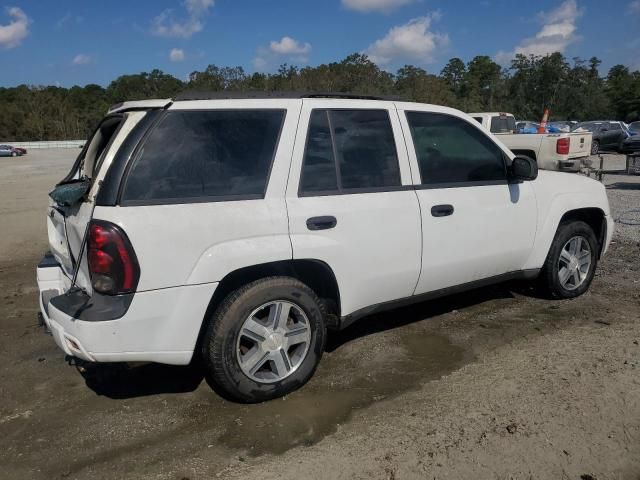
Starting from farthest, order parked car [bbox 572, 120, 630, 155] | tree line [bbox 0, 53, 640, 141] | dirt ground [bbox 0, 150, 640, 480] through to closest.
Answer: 1. tree line [bbox 0, 53, 640, 141]
2. parked car [bbox 572, 120, 630, 155]
3. dirt ground [bbox 0, 150, 640, 480]

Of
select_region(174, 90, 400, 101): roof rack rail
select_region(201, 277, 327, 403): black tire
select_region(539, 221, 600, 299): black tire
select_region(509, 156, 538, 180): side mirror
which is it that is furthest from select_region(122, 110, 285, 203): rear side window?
A: select_region(539, 221, 600, 299): black tire

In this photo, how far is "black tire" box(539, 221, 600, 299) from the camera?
4945 millimetres

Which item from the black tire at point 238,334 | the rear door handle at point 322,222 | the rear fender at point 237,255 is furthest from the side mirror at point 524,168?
the rear fender at point 237,255

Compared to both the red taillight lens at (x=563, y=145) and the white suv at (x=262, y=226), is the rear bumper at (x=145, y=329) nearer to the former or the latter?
the white suv at (x=262, y=226)

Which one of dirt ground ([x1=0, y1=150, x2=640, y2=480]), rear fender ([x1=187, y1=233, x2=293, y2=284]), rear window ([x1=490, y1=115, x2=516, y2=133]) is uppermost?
rear window ([x1=490, y1=115, x2=516, y2=133])

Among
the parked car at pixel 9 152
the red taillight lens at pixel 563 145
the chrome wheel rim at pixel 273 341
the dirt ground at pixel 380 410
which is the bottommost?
the dirt ground at pixel 380 410

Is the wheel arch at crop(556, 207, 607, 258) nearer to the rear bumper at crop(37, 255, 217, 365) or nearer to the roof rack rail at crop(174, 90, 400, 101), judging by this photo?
the roof rack rail at crop(174, 90, 400, 101)

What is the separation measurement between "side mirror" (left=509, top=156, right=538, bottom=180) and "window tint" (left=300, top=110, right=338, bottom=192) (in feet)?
5.48

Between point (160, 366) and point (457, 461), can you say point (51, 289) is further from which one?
point (457, 461)

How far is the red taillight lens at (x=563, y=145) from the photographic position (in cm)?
1029

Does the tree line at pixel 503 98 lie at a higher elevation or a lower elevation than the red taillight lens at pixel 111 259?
higher

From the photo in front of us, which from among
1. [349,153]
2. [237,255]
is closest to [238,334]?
[237,255]

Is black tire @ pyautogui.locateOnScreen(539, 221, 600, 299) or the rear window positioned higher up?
the rear window

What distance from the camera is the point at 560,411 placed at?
10.7 feet
